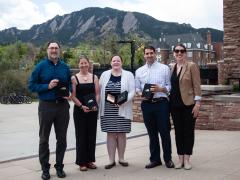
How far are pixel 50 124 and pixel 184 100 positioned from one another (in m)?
2.06

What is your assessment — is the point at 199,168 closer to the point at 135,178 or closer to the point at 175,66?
the point at 135,178

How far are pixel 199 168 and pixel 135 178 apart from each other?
1.17 m

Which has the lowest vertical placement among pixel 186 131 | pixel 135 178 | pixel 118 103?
pixel 135 178

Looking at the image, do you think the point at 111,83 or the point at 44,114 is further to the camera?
the point at 111,83

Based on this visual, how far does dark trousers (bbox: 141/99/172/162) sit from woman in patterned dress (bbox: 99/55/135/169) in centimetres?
30

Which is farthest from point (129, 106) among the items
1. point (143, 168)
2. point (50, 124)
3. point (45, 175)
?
point (45, 175)

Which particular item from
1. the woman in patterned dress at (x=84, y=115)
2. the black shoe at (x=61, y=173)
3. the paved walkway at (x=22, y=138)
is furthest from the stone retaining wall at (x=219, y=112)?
the black shoe at (x=61, y=173)

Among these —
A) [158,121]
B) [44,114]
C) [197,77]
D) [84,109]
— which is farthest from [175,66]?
[44,114]

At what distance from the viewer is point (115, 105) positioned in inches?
275

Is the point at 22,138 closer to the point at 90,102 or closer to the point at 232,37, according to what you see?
the point at 90,102

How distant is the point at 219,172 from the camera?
659cm

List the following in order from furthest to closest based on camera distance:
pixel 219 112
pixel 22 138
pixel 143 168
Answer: pixel 219 112
pixel 22 138
pixel 143 168

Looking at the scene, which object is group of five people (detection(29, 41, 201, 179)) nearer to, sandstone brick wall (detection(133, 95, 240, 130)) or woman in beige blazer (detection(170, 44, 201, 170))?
woman in beige blazer (detection(170, 44, 201, 170))

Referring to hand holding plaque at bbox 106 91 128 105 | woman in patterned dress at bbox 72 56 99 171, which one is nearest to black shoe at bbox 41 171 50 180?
woman in patterned dress at bbox 72 56 99 171
